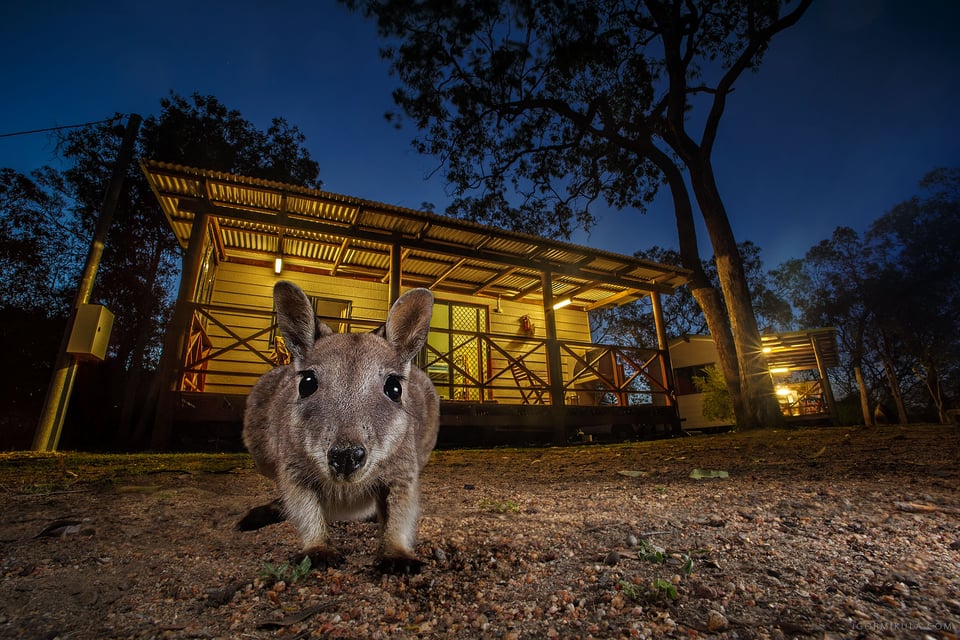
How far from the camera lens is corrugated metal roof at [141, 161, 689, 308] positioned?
903 cm

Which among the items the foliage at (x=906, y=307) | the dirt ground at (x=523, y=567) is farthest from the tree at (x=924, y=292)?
the dirt ground at (x=523, y=567)

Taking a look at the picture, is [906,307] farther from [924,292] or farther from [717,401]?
[717,401]

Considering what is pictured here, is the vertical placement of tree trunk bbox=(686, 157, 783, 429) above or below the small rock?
above

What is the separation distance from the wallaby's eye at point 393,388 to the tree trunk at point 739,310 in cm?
1149

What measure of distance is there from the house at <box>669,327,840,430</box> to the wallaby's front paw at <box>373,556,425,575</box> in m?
17.5

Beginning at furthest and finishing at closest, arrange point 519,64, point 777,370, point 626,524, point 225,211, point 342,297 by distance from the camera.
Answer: point 777,370, point 519,64, point 342,297, point 225,211, point 626,524

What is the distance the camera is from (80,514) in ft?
9.16

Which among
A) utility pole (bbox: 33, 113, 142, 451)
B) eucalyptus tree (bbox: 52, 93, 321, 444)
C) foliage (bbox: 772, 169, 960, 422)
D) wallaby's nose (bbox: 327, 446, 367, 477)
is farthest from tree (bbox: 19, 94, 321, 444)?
foliage (bbox: 772, 169, 960, 422)

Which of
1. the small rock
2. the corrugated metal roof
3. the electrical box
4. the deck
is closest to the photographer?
the small rock

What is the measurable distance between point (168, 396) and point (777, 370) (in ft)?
75.1

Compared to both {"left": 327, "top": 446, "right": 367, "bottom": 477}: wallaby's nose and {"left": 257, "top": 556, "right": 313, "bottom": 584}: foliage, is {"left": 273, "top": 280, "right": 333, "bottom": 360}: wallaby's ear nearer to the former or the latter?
{"left": 327, "top": 446, "right": 367, "bottom": 477}: wallaby's nose

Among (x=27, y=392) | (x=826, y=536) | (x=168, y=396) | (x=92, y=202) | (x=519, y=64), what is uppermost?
(x=519, y=64)

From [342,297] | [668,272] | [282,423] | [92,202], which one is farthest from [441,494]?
[92,202]

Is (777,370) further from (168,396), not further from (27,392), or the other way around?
(27,392)
